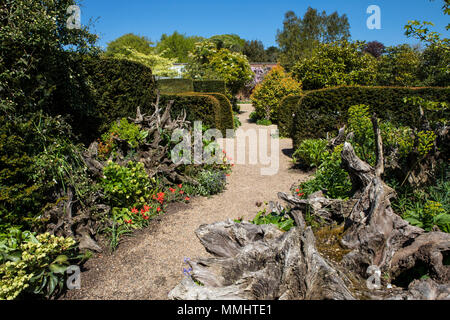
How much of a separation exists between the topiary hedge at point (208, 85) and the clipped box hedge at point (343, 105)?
946 cm

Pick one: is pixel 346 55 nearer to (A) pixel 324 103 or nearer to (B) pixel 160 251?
(A) pixel 324 103

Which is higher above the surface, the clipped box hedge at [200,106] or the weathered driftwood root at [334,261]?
the clipped box hedge at [200,106]

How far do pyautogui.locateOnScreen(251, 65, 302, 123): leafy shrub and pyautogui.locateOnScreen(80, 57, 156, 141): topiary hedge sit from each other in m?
9.19

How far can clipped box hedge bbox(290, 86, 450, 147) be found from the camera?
27.4 ft

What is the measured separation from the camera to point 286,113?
13.1 meters

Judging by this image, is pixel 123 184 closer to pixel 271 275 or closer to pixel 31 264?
pixel 31 264

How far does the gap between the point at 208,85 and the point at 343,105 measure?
10418 millimetres

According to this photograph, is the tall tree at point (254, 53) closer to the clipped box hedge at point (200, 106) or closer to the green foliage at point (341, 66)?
the green foliage at point (341, 66)

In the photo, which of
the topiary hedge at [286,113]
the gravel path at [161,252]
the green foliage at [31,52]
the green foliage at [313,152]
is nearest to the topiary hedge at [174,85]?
the topiary hedge at [286,113]

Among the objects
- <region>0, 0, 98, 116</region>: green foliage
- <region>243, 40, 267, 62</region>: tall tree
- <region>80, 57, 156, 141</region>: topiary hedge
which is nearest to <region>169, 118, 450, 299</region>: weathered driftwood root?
<region>0, 0, 98, 116</region>: green foliage

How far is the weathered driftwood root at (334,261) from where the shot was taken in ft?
5.74
